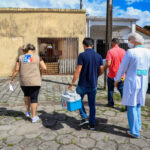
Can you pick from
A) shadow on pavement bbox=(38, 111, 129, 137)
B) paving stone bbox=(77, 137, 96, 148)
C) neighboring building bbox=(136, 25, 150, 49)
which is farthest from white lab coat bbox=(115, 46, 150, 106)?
neighboring building bbox=(136, 25, 150, 49)

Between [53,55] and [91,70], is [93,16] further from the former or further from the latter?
[91,70]

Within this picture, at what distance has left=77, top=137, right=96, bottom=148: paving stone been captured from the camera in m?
2.69

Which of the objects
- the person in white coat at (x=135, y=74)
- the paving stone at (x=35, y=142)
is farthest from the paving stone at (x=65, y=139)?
the person in white coat at (x=135, y=74)

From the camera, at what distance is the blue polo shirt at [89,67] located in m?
2.89

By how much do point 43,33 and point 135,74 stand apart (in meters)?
7.75

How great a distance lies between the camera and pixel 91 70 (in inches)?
117

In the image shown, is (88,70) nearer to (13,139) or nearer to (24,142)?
(24,142)

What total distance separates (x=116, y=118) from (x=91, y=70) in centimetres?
151

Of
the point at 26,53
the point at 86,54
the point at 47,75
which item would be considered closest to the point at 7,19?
the point at 47,75

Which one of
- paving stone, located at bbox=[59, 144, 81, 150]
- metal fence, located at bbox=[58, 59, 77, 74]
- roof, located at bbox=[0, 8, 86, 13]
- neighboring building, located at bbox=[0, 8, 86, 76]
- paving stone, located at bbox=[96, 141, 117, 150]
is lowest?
paving stone, located at bbox=[96, 141, 117, 150]

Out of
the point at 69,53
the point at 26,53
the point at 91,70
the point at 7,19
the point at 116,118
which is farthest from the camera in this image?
the point at 69,53

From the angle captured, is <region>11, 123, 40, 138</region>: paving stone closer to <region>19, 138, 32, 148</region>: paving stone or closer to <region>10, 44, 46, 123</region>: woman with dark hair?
<region>19, 138, 32, 148</region>: paving stone

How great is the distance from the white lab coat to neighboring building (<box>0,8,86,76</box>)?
7.22m

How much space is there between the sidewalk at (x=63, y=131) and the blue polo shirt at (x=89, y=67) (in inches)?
38.0
